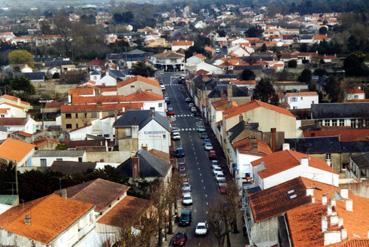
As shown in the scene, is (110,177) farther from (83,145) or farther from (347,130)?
(347,130)

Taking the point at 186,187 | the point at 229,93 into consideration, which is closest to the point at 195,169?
the point at 186,187

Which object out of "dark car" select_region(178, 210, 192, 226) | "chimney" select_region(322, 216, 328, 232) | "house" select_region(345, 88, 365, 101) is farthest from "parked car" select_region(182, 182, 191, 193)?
"house" select_region(345, 88, 365, 101)

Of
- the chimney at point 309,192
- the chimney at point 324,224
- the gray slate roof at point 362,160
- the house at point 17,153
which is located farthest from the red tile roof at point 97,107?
the chimney at point 324,224

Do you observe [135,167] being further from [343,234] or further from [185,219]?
[343,234]

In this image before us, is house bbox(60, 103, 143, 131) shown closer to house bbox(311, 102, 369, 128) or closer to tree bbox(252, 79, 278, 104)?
tree bbox(252, 79, 278, 104)

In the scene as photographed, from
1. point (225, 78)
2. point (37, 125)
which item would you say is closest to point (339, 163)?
point (37, 125)
